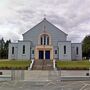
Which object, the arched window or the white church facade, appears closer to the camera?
the white church facade

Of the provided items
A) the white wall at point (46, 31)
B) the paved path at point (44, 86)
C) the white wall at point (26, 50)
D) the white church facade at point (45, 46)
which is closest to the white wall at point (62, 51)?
the white church facade at point (45, 46)

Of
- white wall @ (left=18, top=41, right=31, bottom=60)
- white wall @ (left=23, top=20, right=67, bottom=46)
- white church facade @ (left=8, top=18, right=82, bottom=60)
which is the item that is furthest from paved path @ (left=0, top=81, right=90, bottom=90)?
white wall @ (left=23, top=20, right=67, bottom=46)

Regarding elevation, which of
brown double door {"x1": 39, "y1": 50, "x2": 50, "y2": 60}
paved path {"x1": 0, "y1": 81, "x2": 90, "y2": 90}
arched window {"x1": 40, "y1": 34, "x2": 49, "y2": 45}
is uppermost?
arched window {"x1": 40, "y1": 34, "x2": 49, "y2": 45}

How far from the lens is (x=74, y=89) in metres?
15.4

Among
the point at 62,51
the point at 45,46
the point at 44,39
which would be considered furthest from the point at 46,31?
the point at 62,51

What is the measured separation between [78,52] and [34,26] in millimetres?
12235

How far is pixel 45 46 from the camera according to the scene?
50.6m

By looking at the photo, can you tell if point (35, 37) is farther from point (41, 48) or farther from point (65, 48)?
point (65, 48)

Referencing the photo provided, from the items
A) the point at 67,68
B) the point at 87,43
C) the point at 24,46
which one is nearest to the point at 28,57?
the point at 24,46

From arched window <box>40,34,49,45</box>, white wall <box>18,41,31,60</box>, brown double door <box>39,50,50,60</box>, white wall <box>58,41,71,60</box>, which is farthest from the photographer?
arched window <box>40,34,49,45</box>

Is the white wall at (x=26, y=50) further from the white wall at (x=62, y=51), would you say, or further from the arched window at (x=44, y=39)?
the white wall at (x=62, y=51)

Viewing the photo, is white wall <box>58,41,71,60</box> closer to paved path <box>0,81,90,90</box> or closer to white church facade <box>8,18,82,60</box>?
white church facade <box>8,18,82,60</box>

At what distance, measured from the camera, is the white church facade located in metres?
50.3

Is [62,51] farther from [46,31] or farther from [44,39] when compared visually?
[46,31]
